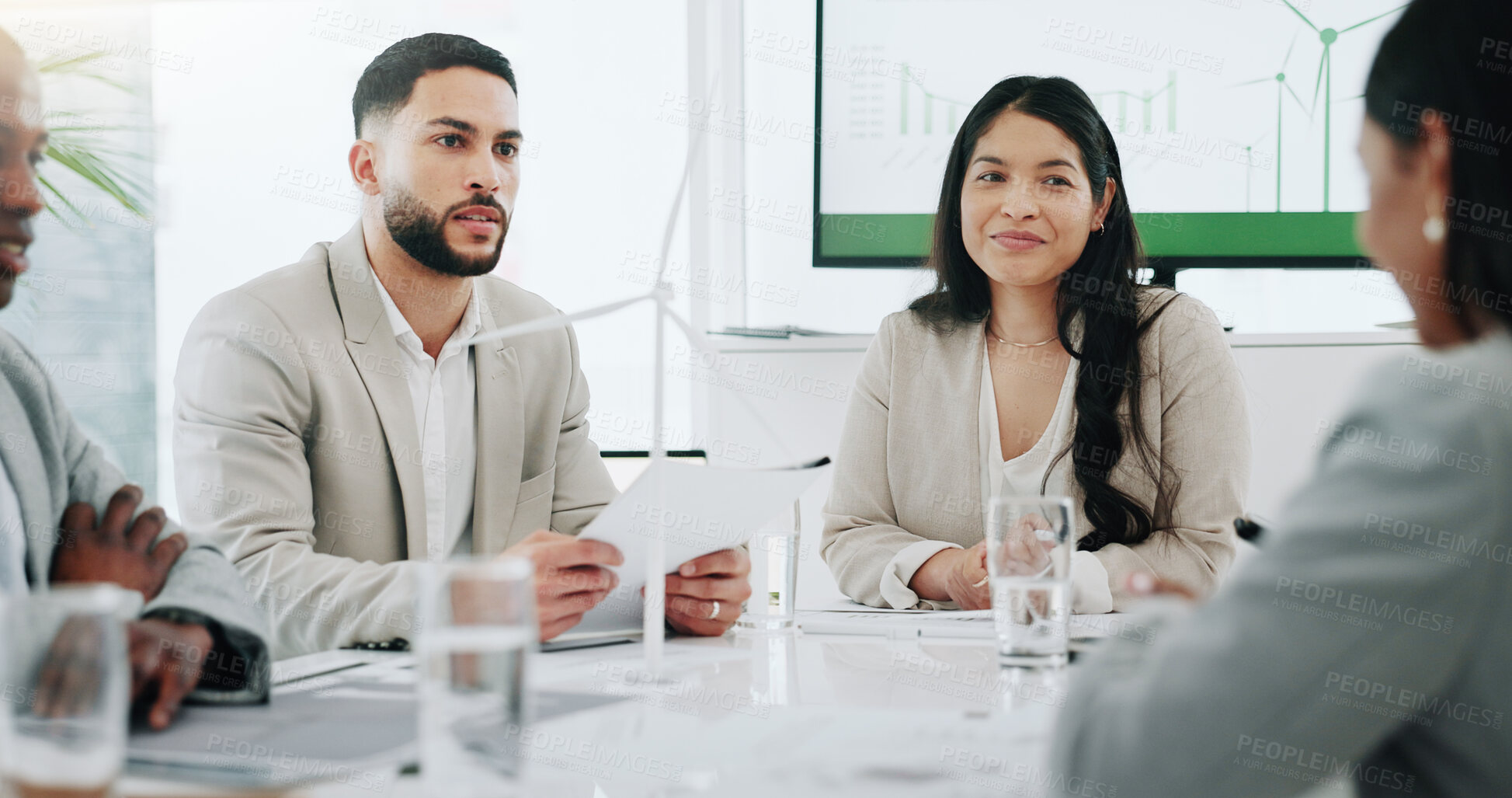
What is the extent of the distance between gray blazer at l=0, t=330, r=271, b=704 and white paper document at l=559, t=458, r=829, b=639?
341 mm

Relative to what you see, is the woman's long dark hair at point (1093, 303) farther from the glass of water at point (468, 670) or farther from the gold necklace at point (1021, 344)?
the glass of water at point (468, 670)

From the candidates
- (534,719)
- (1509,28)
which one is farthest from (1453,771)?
(534,719)

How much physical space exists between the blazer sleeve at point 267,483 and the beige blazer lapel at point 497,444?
10.9 inches

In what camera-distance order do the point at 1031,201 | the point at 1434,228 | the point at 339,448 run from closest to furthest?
the point at 1434,228, the point at 339,448, the point at 1031,201

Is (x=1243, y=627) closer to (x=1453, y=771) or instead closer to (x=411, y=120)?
(x=1453, y=771)

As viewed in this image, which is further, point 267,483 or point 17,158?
point 267,483

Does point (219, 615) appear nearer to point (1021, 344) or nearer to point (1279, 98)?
point (1021, 344)

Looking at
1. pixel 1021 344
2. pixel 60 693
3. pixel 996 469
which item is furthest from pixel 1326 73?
pixel 60 693

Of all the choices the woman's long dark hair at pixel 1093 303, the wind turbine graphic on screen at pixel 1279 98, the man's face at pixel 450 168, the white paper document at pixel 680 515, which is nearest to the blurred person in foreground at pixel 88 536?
the white paper document at pixel 680 515

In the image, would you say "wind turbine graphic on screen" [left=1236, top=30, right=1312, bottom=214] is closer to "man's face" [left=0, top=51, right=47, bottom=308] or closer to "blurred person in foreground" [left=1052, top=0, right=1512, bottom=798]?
"blurred person in foreground" [left=1052, top=0, right=1512, bottom=798]

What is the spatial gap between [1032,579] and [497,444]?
1002 millimetres

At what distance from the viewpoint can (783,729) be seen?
0.83m

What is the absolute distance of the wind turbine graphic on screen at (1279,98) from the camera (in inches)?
100

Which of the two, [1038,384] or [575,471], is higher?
[1038,384]
